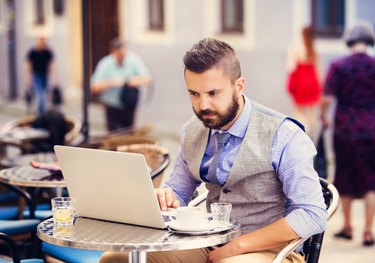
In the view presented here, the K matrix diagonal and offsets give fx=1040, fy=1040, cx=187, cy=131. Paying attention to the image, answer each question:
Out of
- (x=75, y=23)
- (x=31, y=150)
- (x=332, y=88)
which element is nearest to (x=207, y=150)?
(x=332, y=88)

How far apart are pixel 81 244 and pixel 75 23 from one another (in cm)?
1867

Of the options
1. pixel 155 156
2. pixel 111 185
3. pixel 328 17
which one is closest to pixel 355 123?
pixel 155 156

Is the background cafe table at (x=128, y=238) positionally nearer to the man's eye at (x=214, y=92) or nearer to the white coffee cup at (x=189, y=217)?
the white coffee cup at (x=189, y=217)

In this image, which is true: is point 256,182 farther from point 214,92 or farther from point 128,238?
point 128,238

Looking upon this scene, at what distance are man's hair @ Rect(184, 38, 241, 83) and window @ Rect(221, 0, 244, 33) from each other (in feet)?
39.2

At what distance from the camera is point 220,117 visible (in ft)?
13.9

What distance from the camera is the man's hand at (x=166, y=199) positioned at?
4.40 m

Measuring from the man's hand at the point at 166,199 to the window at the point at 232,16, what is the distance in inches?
467

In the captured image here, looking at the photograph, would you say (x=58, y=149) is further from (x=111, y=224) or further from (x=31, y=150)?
(x=31, y=150)

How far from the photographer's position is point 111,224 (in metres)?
4.17

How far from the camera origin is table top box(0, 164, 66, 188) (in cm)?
582

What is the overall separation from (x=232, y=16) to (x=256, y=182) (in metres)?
12.4

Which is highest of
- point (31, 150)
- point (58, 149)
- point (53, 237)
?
point (58, 149)

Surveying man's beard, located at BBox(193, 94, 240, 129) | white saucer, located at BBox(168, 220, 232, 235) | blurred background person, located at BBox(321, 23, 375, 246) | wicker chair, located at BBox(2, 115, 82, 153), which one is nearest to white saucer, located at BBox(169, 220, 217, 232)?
white saucer, located at BBox(168, 220, 232, 235)
